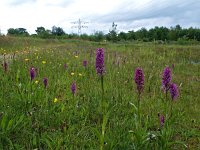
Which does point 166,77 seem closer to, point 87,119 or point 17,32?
point 87,119

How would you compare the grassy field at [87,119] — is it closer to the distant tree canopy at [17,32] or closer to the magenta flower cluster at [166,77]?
the magenta flower cluster at [166,77]

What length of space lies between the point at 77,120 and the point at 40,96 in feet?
2.93

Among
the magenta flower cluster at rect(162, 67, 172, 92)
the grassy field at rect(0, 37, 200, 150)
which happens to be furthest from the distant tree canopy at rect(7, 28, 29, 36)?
the magenta flower cluster at rect(162, 67, 172, 92)

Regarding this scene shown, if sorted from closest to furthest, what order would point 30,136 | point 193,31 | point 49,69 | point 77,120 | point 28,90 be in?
1. point 30,136
2. point 77,120
3. point 28,90
4. point 49,69
5. point 193,31

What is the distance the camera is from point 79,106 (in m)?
4.67

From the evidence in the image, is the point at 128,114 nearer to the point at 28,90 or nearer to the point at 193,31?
the point at 28,90

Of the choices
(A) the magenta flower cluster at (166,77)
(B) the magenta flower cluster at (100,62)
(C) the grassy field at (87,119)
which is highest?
(B) the magenta flower cluster at (100,62)

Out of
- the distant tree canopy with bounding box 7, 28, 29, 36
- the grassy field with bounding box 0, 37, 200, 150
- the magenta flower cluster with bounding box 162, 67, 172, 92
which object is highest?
the distant tree canopy with bounding box 7, 28, 29, 36

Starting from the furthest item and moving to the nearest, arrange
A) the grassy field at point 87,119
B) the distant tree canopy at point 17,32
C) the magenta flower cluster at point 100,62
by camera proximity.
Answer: the distant tree canopy at point 17,32
the grassy field at point 87,119
the magenta flower cluster at point 100,62

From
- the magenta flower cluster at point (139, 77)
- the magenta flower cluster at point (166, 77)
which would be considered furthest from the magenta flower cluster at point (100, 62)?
the magenta flower cluster at point (166, 77)

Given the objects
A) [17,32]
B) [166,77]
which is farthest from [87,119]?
[17,32]

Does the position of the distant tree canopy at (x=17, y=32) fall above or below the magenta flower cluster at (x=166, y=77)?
above

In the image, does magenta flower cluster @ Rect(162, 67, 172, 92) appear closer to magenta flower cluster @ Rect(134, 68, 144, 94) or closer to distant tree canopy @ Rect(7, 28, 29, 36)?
magenta flower cluster @ Rect(134, 68, 144, 94)

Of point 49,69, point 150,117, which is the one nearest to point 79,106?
point 150,117
